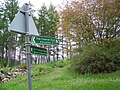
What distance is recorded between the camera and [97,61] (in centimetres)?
1319

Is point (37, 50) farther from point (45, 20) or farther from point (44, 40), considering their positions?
point (45, 20)

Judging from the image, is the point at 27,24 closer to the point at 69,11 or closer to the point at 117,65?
the point at 117,65

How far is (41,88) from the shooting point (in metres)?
9.80

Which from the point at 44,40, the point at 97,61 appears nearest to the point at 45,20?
the point at 97,61

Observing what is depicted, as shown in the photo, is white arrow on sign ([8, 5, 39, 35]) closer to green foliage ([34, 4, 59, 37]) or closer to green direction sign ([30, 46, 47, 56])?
green direction sign ([30, 46, 47, 56])

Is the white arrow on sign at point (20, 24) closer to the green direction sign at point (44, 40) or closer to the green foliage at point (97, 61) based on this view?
the green direction sign at point (44, 40)

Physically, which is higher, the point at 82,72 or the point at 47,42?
the point at 47,42

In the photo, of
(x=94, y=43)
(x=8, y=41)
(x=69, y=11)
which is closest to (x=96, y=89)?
(x=94, y=43)

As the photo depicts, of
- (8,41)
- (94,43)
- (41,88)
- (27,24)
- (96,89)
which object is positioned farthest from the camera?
(8,41)

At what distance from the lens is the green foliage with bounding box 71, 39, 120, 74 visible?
43.2 feet

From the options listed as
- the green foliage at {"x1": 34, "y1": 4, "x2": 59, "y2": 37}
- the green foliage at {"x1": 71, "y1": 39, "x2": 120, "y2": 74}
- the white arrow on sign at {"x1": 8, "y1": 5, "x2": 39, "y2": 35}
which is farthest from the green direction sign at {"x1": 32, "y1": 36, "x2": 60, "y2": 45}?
the green foliage at {"x1": 34, "y1": 4, "x2": 59, "y2": 37}

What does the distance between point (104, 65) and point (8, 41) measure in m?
24.6

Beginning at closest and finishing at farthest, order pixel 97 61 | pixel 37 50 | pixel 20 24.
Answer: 1. pixel 20 24
2. pixel 37 50
3. pixel 97 61

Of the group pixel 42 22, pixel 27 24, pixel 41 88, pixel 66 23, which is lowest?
pixel 41 88
